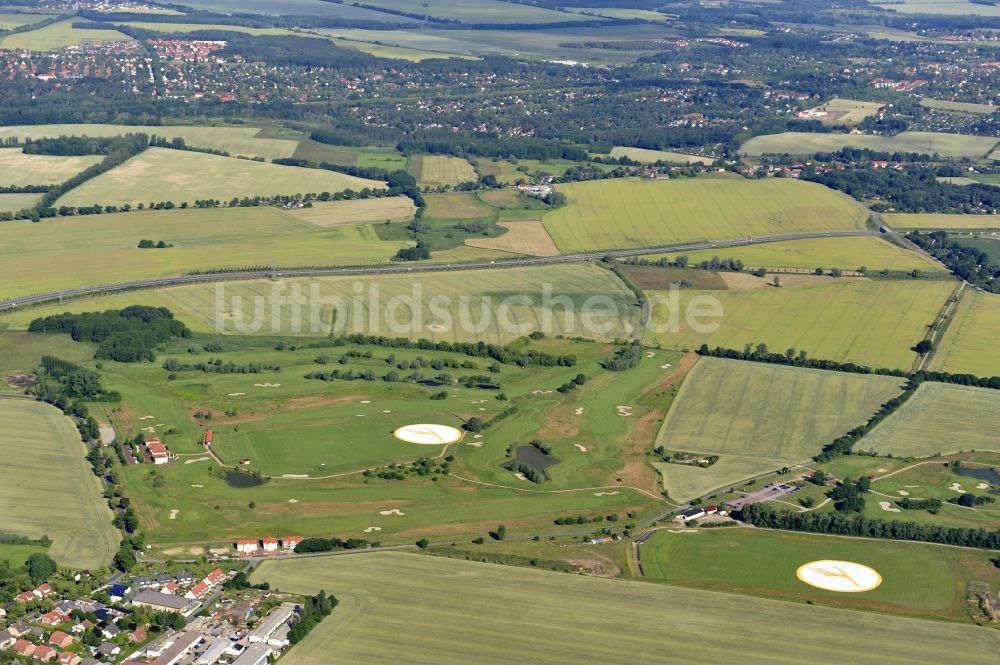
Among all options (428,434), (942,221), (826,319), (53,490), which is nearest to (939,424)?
(826,319)

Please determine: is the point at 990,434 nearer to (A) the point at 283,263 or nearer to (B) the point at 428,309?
(B) the point at 428,309

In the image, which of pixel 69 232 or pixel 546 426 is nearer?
pixel 546 426

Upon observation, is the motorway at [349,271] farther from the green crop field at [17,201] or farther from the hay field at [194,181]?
the green crop field at [17,201]

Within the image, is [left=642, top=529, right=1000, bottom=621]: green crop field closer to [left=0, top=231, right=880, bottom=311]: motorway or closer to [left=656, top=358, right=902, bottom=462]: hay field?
[left=656, top=358, right=902, bottom=462]: hay field

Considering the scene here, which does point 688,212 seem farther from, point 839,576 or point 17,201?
point 839,576

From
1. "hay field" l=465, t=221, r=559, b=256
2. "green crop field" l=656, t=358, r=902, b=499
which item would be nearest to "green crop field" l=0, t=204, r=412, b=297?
"hay field" l=465, t=221, r=559, b=256

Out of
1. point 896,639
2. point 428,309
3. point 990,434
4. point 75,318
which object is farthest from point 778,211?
point 896,639
